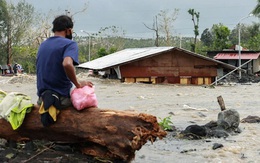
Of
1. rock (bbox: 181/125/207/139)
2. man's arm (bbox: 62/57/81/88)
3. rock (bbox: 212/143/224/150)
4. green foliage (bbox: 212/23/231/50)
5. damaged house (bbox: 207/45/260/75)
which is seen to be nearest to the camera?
man's arm (bbox: 62/57/81/88)

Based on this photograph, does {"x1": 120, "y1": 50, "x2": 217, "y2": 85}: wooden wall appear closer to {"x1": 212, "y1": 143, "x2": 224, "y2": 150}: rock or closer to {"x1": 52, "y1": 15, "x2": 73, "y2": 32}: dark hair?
{"x1": 212, "y1": 143, "x2": 224, "y2": 150}: rock

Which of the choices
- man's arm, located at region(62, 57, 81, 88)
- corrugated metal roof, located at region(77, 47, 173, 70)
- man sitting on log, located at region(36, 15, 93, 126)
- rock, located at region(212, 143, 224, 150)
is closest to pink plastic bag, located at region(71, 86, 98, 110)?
man sitting on log, located at region(36, 15, 93, 126)

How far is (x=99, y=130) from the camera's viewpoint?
6027 millimetres

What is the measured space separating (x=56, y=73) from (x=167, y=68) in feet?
81.2

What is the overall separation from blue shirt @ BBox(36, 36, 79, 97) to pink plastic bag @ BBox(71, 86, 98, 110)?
6.0 inches

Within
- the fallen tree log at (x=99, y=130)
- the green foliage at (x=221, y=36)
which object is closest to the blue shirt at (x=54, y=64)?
the fallen tree log at (x=99, y=130)

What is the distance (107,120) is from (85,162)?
2.54 ft

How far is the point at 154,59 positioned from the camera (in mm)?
30016

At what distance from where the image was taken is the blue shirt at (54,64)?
5.86 metres

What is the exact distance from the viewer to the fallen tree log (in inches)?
228

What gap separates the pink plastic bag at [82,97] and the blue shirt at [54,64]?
0.50 ft

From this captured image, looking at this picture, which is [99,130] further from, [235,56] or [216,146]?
[235,56]

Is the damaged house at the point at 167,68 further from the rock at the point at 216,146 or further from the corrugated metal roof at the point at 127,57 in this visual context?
the rock at the point at 216,146

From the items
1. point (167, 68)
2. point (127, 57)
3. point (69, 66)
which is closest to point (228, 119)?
point (69, 66)
